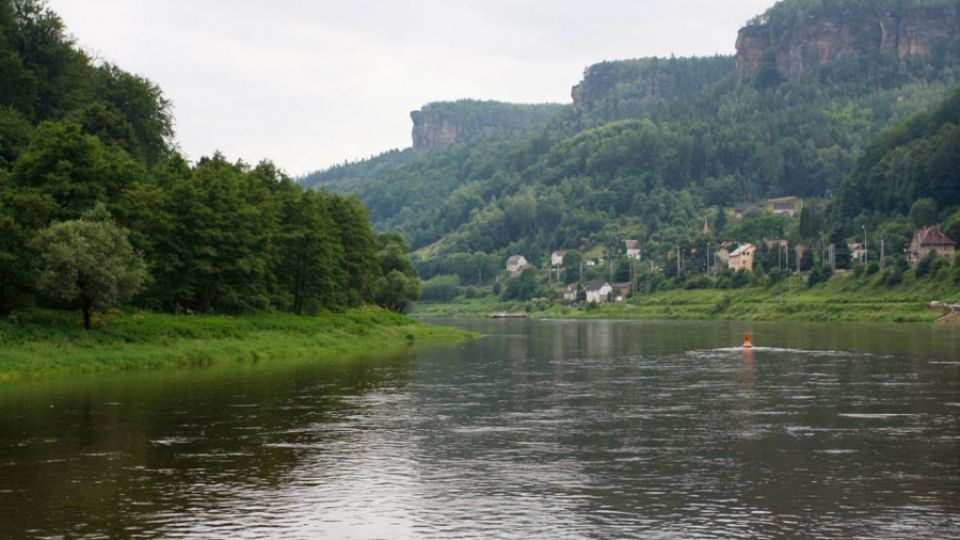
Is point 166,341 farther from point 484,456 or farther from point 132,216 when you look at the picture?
point 484,456

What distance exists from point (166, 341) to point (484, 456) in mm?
48887

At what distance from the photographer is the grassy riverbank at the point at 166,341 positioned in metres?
69.9

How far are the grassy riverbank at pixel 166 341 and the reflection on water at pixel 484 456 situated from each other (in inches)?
194

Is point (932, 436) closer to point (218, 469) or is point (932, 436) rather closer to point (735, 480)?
point (735, 480)

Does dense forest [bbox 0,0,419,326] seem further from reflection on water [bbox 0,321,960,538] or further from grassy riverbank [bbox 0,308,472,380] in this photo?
reflection on water [bbox 0,321,960,538]

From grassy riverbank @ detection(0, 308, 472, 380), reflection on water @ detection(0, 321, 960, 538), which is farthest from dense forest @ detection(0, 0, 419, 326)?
reflection on water @ detection(0, 321, 960, 538)

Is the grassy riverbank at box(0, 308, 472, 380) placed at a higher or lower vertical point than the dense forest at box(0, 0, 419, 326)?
lower

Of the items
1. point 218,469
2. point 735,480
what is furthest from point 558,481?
point 218,469

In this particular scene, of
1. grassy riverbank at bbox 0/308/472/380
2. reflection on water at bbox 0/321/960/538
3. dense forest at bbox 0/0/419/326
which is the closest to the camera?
reflection on water at bbox 0/321/960/538

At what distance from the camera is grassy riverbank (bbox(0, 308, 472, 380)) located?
229ft

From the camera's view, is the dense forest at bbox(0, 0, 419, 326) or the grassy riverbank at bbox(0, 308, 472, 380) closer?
the grassy riverbank at bbox(0, 308, 472, 380)

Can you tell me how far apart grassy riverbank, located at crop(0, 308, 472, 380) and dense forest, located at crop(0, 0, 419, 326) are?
2.44m

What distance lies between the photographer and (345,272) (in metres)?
127

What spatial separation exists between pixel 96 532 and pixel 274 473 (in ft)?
28.9
